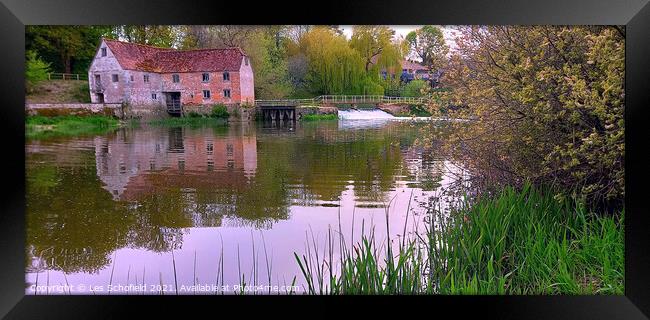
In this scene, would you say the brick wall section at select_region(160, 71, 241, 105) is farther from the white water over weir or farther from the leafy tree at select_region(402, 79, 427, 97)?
the leafy tree at select_region(402, 79, 427, 97)

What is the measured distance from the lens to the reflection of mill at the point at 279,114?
13.9 feet

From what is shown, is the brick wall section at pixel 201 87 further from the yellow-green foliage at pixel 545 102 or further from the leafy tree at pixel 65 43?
the yellow-green foliage at pixel 545 102

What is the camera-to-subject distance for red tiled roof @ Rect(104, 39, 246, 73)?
3.84 metres

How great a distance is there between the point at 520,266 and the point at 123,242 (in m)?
2.71

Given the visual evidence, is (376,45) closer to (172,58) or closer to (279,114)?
(279,114)

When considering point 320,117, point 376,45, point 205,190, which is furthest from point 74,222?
point 376,45

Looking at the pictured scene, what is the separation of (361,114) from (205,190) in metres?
1.43

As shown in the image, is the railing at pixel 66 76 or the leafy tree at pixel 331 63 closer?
the railing at pixel 66 76

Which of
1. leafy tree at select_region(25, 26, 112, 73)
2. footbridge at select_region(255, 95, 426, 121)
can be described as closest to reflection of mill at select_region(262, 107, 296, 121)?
footbridge at select_region(255, 95, 426, 121)

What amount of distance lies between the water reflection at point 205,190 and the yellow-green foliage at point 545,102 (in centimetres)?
47

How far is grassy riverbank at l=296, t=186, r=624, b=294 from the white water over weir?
3.76 ft

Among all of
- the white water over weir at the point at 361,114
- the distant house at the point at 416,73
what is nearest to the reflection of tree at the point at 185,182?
the white water over weir at the point at 361,114

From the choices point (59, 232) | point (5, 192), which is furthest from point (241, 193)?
point (5, 192)
